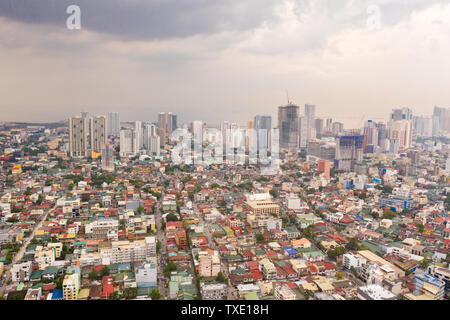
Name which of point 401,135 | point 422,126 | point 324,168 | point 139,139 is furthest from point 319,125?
point 139,139

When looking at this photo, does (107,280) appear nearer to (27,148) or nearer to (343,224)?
(343,224)

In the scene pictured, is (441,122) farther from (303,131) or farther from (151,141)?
(151,141)

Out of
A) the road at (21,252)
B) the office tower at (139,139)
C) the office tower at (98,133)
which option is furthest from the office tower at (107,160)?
the road at (21,252)

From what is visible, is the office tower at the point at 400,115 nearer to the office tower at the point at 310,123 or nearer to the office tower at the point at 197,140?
the office tower at the point at 310,123
